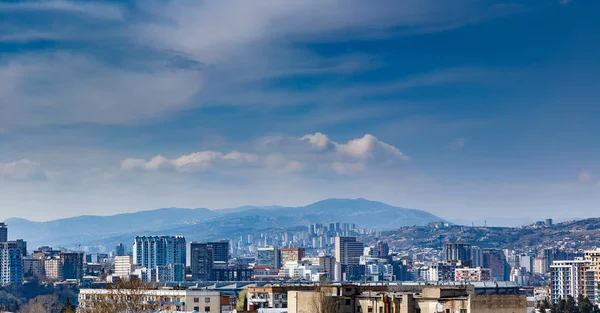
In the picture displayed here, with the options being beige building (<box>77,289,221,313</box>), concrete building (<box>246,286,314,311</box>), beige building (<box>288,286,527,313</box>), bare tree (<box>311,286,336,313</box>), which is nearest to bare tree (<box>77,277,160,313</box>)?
beige building (<box>288,286,527,313</box>)

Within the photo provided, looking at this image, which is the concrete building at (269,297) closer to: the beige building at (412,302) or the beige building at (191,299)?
the beige building at (191,299)

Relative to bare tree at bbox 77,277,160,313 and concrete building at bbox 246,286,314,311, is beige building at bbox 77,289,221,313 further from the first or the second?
bare tree at bbox 77,277,160,313

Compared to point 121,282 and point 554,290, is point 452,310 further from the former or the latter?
point 554,290

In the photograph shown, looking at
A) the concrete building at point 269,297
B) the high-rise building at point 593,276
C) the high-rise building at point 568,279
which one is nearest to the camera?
the concrete building at point 269,297

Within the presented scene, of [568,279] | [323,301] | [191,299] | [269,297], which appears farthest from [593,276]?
[323,301]

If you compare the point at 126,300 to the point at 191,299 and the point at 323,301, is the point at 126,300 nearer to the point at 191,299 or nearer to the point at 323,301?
the point at 323,301

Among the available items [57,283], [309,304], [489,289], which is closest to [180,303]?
[309,304]

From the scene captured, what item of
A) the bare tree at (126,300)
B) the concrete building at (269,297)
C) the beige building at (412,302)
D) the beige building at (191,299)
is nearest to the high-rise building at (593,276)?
the concrete building at (269,297)
